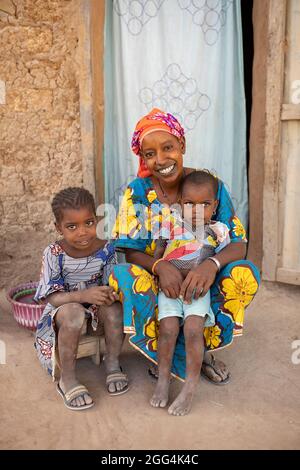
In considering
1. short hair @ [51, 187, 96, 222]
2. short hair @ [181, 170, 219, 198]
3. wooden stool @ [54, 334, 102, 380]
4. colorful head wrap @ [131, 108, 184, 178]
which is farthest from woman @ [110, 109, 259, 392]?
wooden stool @ [54, 334, 102, 380]

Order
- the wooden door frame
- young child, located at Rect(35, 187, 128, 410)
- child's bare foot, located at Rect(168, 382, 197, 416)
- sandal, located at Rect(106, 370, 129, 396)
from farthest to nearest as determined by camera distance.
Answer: the wooden door frame < sandal, located at Rect(106, 370, 129, 396) < young child, located at Rect(35, 187, 128, 410) < child's bare foot, located at Rect(168, 382, 197, 416)

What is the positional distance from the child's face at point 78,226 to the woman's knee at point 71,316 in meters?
0.31

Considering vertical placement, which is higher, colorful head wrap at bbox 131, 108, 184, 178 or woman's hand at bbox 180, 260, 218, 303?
colorful head wrap at bbox 131, 108, 184, 178

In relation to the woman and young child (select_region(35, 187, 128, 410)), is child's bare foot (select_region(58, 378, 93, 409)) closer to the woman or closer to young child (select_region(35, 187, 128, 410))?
young child (select_region(35, 187, 128, 410))

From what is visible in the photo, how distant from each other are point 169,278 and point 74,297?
0.47m

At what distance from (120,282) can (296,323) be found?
149cm

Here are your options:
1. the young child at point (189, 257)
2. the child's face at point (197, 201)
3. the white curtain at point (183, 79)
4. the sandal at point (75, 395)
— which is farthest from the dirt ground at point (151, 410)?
the white curtain at point (183, 79)

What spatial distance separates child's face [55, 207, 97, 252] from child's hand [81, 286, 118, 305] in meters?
0.25

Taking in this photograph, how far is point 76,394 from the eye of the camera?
2.12m

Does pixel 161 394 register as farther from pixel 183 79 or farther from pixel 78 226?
pixel 183 79

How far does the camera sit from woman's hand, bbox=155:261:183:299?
6.97ft

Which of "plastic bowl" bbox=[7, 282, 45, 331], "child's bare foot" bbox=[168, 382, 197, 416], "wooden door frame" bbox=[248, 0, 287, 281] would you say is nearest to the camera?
"child's bare foot" bbox=[168, 382, 197, 416]

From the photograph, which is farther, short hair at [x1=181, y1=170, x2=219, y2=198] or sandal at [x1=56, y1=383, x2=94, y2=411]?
short hair at [x1=181, y1=170, x2=219, y2=198]

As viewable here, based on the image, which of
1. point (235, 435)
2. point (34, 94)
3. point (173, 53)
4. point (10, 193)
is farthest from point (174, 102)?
point (235, 435)
